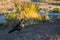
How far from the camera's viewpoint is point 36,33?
1575 centimetres

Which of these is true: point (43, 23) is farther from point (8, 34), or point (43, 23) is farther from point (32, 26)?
point (8, 34)

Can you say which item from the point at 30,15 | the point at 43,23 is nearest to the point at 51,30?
the point at 43,23

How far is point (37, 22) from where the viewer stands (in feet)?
62.5

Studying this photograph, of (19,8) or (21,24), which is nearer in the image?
(21,24)

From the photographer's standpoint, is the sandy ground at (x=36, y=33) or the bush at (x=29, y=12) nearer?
the sandy ground at (x=36, y=33)

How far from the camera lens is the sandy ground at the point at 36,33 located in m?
14.4

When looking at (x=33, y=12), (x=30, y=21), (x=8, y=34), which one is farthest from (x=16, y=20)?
(x=8, y=34)

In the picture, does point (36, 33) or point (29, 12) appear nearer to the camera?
point (36, 33)

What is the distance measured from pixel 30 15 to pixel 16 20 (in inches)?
66.9

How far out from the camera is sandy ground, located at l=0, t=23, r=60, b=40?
1440 cm

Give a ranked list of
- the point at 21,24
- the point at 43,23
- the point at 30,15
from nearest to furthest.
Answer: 1. the point at 21,24
2. the point at 43,23
3. the point at 30,15

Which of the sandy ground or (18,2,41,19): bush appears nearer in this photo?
the sandy ground

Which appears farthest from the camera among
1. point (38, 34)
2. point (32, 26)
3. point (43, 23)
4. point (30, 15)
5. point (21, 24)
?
point (30, 15)

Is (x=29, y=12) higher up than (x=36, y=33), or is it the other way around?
(x=36, y=33)
